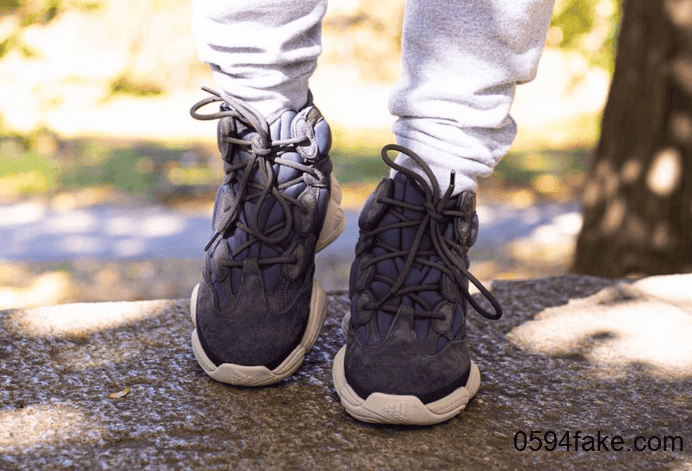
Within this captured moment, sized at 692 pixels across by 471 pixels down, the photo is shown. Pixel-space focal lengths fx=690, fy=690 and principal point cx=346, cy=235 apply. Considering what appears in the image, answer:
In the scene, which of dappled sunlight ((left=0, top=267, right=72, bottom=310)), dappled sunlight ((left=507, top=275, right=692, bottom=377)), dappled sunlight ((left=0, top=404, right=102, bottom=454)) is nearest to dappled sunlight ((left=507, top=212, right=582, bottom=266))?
dappled sunlight ((left=507, top=275, right=692, bottom=377))

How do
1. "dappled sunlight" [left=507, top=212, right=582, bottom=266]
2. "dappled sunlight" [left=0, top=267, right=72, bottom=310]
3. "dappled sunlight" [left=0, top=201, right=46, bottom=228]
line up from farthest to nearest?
"dappled sunlight" [left=0, top=201, right=46, bottom=228] → "dappled sunlight" [left=507, top=212, right=582, bottom=266] → "dappled sunlight" [left=0, top=267, right=72, bottom=310]

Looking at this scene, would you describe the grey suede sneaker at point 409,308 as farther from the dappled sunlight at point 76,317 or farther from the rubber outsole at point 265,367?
the dappled sunlight at point 76,317

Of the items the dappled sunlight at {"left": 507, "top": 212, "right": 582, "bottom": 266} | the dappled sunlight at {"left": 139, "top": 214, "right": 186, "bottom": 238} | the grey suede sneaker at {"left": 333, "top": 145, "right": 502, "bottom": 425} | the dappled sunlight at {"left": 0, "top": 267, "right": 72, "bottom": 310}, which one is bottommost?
the dappled sunlight at {"left": 139, "top": 214, "right": 186, "bottom": 238}

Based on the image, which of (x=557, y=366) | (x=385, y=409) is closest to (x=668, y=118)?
(x=557, y=366)

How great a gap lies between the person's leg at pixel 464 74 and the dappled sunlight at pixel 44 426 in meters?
0.70

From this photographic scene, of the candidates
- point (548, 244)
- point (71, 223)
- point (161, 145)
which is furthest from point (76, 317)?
point (161, 145)

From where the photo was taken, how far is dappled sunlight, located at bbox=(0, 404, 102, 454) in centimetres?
107

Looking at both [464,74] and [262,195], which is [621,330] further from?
[262,195]

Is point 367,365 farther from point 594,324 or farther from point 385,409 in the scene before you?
point 594,324

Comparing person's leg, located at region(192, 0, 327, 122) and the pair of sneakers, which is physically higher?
person's leg, located at region(192, 0, 327, 122)

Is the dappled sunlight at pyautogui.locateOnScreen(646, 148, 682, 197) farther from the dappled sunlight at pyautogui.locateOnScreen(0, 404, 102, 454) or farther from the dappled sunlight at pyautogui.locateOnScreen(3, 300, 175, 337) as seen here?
the dappled sunlight at pyautogui.locateOnScreen(0, 404, 102, 454)

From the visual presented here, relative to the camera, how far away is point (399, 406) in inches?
42.8

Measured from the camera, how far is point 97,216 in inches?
191

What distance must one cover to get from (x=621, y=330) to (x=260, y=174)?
899 mm
